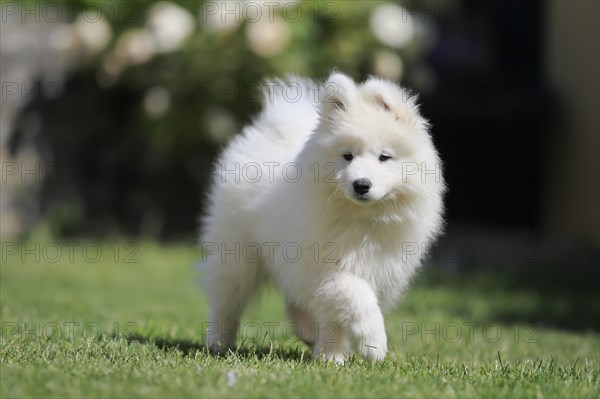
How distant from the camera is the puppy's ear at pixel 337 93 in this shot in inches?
171

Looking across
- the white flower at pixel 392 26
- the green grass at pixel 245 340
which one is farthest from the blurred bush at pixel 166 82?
the green grass at pixel 245 340

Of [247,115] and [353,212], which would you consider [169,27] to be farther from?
[353,212]

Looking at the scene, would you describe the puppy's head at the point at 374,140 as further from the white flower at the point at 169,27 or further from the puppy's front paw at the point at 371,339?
the white flower at the point at 169,27

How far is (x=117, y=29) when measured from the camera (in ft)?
35.1

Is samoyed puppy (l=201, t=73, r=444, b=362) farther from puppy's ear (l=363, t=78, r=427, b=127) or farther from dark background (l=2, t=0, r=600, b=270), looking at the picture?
dark background (l=2, t=0, r=600, b=270)

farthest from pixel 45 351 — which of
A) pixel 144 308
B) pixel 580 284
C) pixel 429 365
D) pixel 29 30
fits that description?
pixel 29 30

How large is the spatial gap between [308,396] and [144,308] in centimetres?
400

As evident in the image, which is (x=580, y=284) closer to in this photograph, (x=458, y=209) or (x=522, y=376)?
(x=458, y=209)

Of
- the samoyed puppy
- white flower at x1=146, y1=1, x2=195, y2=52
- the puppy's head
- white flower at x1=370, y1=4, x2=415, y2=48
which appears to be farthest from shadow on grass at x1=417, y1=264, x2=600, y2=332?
white flower at x1=146, y1=1, x2=195, y2=52

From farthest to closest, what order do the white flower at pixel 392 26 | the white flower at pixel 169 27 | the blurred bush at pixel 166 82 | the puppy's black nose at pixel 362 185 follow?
the white flower at pixel 392 26, the white flower at pixel 169 27, the blurred bush at pixel 166 82, the puppy's black nose at pixel 362 185

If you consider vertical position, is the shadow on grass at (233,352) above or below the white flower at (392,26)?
below

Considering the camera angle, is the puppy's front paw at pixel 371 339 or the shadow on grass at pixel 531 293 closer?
the puppy's front paw at pixel 371 339

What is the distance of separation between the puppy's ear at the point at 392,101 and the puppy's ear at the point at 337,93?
9cm

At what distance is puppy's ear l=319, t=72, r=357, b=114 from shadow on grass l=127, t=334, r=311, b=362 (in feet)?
4.09
